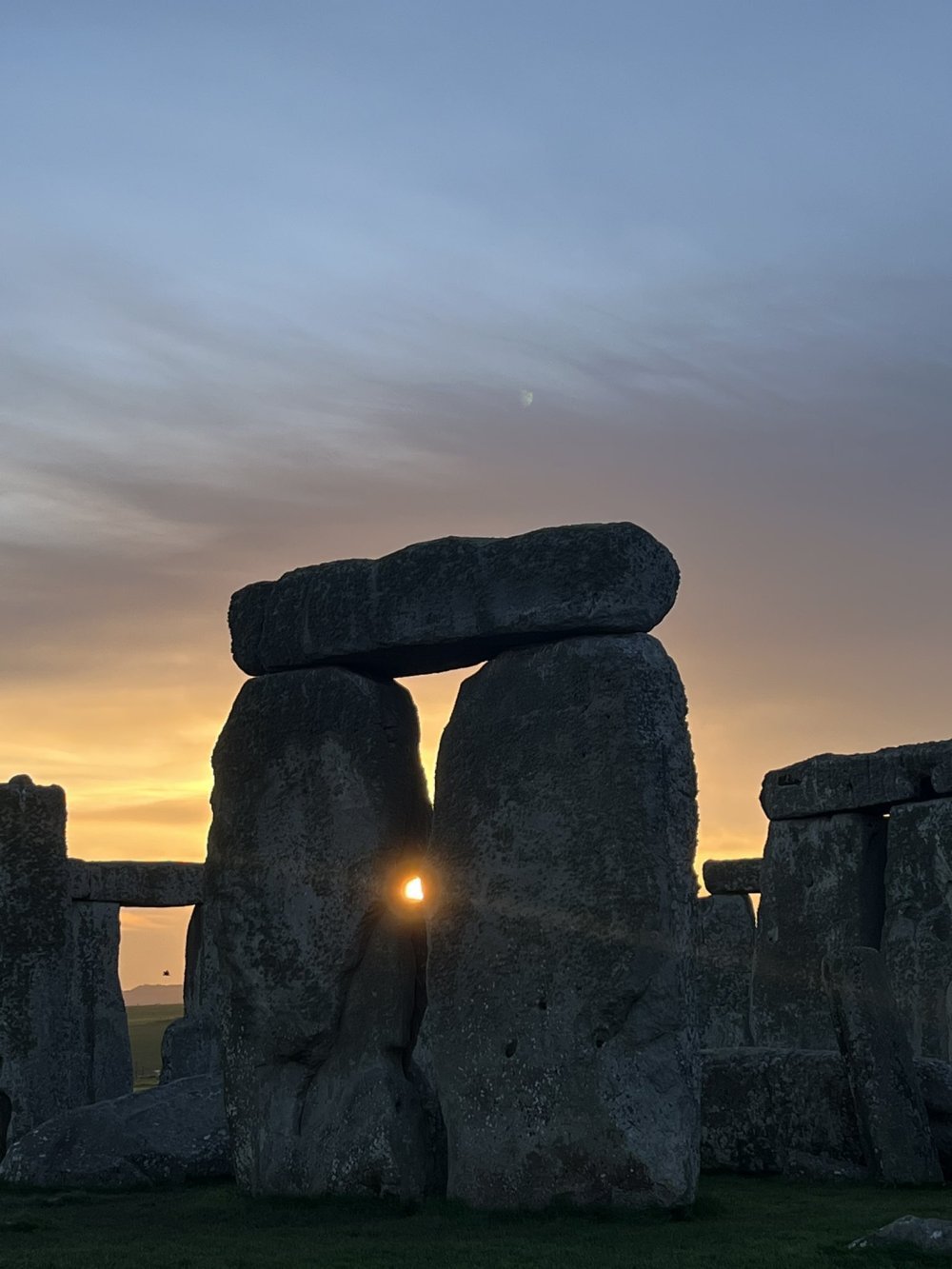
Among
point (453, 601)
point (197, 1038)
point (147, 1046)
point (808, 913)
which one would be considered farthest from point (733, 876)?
point (147, 1046)

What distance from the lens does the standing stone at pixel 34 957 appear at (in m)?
13.7

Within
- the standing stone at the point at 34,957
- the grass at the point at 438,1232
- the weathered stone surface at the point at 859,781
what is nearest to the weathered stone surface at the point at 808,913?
the weathered stone surface at the point at 859,781

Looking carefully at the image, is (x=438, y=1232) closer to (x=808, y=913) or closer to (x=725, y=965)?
(x=808, y=913)

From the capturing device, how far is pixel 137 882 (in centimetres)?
2244

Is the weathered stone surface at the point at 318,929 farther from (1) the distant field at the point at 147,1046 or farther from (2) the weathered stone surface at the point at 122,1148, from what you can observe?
(1) the distant field at the point at 147,1046

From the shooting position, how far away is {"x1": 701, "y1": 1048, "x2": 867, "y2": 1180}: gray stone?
11.3m

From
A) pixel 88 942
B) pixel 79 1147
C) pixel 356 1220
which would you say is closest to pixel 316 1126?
pixel 356 1220

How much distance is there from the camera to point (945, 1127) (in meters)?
11.2

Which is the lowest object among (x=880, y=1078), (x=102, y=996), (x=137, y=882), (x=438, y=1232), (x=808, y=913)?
(x=438, y=1232)

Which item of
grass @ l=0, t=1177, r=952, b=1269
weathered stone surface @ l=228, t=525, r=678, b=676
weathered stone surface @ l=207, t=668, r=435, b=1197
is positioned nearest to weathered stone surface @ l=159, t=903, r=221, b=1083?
A: weathered stone surface @ l=207, t=668, r=435, b=1197

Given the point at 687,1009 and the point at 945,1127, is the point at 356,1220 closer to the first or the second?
the point at 687,1009

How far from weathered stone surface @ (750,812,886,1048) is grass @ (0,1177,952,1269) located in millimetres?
6603

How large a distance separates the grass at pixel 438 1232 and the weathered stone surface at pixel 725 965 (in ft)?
37.4

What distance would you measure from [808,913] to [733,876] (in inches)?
201
